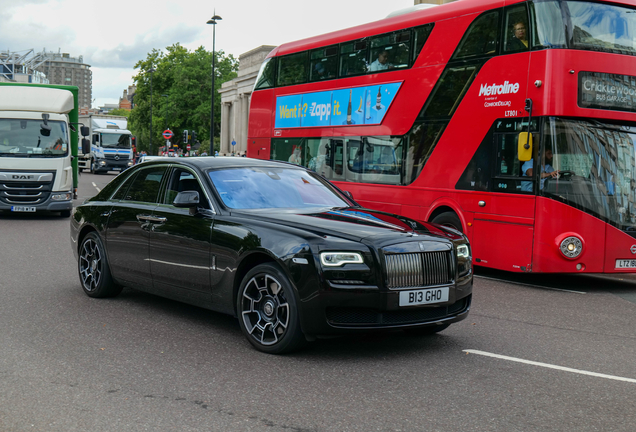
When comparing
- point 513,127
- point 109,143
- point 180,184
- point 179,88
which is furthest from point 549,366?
point 179,88

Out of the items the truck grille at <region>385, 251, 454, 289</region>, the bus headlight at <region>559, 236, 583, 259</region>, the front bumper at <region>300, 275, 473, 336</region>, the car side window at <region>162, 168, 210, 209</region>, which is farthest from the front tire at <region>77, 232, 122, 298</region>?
the bus headlight at <region>559, 236, 583, 259</region>

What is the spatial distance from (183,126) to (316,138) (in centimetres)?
7833

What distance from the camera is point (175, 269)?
6426 mm

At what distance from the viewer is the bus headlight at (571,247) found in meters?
9.27

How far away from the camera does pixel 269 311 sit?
5.54m

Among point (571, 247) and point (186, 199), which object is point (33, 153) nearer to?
point (186, 199)

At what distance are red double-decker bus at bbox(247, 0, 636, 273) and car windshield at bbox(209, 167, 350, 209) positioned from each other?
3.60 meters

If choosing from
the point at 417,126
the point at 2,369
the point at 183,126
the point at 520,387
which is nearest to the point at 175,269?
the point at 2,369

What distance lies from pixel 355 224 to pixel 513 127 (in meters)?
4.86

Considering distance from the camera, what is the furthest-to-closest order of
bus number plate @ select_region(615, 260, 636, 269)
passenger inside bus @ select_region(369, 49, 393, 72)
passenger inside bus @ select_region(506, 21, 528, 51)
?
1. passenger inside bus @ select_region(369, 49, 393, 72)
2. passenger inside bus @ select_region(506, 21, 528, 51)
3. bus number plate @ select_region(615, 260, 636, 269)

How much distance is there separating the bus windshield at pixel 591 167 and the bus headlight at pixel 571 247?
423 millimetres

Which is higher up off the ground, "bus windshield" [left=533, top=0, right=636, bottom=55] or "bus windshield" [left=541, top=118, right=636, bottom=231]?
"bus windshield" [left=533, top=0, right=636, bottom=55]

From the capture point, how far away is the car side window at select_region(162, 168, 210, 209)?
6609 millimetres

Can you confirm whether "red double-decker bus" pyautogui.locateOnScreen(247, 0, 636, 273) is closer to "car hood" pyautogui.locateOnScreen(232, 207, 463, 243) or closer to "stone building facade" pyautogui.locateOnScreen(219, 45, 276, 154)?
"car hood" pyautogui.locateOnScreen(232, 207, 463, 243)
